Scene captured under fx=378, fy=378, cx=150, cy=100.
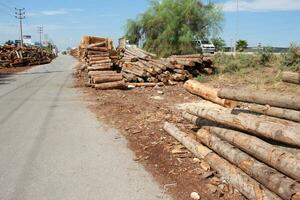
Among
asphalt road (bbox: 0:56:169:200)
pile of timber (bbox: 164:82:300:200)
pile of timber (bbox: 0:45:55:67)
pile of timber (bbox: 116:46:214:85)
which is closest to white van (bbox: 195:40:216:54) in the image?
pile of timber (bbox: 116:46:214:85)

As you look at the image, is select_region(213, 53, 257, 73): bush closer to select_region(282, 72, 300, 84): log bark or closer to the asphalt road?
the asphalt road

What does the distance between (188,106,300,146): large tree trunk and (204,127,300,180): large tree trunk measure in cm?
12

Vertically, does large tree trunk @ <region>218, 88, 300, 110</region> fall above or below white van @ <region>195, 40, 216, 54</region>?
below

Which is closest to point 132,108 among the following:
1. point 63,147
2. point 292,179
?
point 63,147

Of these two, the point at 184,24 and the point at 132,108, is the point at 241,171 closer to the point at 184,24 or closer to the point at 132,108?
the point at 132,108

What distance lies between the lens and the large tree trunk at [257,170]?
420cm

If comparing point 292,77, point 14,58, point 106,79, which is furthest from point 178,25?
point 292,77

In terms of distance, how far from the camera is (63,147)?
23.6ft

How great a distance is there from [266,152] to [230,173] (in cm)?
61

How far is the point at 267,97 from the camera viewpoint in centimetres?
600

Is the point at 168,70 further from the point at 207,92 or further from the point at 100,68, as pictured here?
the point at 207,92

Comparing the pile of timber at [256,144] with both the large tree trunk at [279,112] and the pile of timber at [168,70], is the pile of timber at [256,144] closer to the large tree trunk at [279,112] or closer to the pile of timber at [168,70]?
the large tree trunk at [279,112]

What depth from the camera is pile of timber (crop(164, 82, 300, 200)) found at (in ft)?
14.7

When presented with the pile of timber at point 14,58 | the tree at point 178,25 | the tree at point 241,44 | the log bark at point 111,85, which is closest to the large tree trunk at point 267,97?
the log bark at point 111,85
